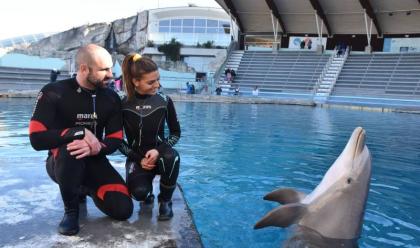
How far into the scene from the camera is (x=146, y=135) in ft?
8.74

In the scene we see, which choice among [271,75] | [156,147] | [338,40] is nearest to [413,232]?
[156,147]

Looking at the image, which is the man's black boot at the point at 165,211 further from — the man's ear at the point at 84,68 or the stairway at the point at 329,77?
the stairway at the point at 329,77

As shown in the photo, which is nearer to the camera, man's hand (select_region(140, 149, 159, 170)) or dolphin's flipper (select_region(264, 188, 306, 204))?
man's hand (select_region(140, 149, 159, 170))

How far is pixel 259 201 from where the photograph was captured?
3.93 m

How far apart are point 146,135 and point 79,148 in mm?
515

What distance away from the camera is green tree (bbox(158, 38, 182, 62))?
111 ft

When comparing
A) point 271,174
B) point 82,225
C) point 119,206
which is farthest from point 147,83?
point 271,174

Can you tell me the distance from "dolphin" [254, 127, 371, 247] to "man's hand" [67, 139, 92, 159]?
1.11 m

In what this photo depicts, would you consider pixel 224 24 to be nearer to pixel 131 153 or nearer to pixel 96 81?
pixel 131 153

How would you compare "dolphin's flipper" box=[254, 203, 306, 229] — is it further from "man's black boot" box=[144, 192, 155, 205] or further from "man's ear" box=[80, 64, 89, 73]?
"man's ear" box=[80, 64, 89, 73]

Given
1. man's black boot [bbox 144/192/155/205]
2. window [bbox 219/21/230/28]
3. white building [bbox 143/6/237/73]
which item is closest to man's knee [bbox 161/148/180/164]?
man's black boot [bbox 144/192/155/205]

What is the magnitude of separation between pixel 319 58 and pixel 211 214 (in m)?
23.6

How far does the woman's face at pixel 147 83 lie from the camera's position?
253cm

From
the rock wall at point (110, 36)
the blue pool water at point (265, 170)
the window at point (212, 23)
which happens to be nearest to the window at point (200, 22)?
the window at point (212, 23)
